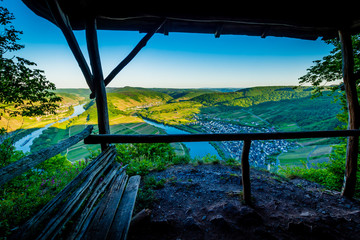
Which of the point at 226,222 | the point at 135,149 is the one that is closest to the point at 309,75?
the point at 226,222

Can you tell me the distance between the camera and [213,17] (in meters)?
2.88

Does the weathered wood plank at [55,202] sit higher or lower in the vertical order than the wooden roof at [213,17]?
lower

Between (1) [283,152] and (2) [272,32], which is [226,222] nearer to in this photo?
(2) [272,32]

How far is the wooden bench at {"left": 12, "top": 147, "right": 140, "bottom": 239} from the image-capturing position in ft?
4.10

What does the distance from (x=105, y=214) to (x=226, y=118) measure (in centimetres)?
6799

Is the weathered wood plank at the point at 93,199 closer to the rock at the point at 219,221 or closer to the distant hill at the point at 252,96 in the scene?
the rock at the point at 219,221

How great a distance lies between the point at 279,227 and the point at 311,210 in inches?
50.2

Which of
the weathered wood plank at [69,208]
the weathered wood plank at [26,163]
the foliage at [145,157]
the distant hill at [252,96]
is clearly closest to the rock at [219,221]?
the weathered wood plank at [69,208]

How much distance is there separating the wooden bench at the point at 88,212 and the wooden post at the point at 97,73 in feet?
2.42

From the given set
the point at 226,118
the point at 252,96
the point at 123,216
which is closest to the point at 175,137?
the point at 123,216

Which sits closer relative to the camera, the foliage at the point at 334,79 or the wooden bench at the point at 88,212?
the wooden bench at the point at 88,212

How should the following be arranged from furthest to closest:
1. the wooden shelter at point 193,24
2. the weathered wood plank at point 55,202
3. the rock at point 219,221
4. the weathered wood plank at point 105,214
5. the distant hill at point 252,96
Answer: the distant hill at point 252,96 → the wooden shelter at point 193,24 → the rock at point 219,221 → the weathered wood plank at point 105,214 → the weathered wood plank at point 55,202

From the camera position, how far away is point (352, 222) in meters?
2.21

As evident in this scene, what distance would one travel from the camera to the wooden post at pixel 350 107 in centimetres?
332
